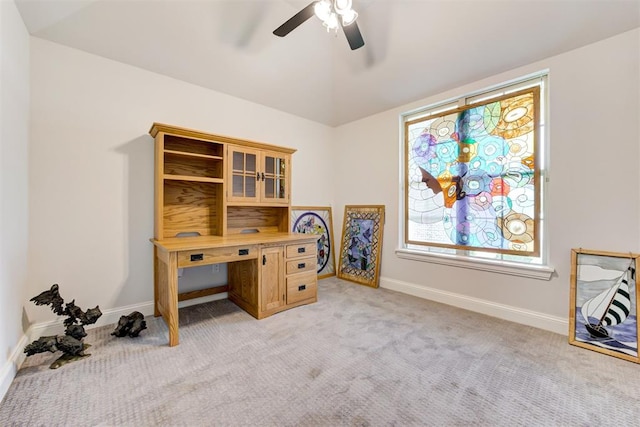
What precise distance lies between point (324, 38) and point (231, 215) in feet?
7.54

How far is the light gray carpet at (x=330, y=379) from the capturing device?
1368 millimetres

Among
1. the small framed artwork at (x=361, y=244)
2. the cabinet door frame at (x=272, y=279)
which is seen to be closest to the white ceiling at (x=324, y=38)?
the small framed artwork at (x=361, y=244)

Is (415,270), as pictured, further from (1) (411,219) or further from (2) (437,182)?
(2) (437,182)

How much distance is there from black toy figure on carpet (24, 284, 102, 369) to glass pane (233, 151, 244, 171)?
1757 mm

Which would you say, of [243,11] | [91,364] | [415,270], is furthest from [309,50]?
[91,364]

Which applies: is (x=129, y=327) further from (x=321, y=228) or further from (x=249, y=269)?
(x=321, y=228)

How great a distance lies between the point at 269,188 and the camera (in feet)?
10.3

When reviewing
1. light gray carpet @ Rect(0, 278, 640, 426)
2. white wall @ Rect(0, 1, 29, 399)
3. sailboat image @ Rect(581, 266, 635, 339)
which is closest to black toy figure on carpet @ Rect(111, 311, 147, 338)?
light gray carpet @ Rect(0, 278, 640, 426)

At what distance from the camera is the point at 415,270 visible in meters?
3.31

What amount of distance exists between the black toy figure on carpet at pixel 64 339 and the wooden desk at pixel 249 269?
559 mm

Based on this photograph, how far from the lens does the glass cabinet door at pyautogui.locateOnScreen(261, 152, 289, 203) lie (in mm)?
3084

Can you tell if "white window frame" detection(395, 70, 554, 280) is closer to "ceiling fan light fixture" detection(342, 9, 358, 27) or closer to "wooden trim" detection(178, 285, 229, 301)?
"ceiling fan light fixture" detection(342, 9, 358, 27)

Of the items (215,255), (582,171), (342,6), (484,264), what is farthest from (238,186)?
(582,171)

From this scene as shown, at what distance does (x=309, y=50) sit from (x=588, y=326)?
3712mm
